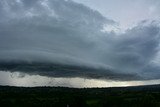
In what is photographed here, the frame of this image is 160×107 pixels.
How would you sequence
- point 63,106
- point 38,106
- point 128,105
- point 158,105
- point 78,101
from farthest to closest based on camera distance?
point 38,106
point 128,105
point 63,106
point 158,105
point 78,101

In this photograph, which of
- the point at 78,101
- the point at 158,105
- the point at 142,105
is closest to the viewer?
the point at 78,101

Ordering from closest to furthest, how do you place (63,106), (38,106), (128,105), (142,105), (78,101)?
(78,101)
(142,105)
(63,106)
(128,105)
(38,106)

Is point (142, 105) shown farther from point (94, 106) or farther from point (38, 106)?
point (38, 106)

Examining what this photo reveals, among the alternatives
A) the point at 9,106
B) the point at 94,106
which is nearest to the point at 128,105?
the point at 94,106

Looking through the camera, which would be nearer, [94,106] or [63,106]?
[94,106]

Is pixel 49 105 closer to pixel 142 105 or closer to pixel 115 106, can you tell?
pixel 115 106

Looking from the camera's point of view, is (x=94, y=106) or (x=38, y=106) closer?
(x=94, y=106)

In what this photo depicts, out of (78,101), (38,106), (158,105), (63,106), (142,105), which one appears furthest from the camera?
(38,106)

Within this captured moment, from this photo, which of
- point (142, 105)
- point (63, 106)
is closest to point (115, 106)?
point (142, 105)
